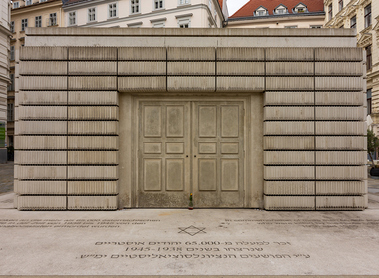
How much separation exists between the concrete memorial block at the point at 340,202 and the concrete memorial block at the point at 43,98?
23.6 ft

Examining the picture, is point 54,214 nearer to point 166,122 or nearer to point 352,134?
point 166,122

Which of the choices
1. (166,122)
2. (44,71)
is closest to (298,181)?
(166,122)

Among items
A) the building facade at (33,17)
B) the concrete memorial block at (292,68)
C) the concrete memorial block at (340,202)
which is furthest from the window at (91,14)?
the concrete memorial block at (340,202)

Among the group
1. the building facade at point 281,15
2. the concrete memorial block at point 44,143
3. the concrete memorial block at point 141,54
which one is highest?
the building facade at point 281,15

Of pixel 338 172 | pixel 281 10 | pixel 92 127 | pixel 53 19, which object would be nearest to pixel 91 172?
pixel 92 127

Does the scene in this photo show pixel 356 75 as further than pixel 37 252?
Yes

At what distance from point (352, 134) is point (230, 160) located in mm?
3240

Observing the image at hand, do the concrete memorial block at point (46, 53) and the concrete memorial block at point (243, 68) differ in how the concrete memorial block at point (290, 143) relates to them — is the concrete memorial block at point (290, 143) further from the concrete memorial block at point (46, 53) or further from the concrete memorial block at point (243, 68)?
the concrete memorial block at point (46, 53)

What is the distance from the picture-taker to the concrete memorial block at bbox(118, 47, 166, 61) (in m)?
6.89

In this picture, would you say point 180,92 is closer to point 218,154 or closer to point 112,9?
point 218,154

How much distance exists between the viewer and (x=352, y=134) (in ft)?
22.5

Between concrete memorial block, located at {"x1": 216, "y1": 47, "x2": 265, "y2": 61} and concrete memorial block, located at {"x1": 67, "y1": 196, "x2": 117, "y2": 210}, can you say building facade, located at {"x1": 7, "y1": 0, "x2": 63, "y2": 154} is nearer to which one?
concrete memorial block, located at {"x1": 67, "y1": 196, "x2": 117, "y2": 210}

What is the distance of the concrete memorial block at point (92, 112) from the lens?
6.85m

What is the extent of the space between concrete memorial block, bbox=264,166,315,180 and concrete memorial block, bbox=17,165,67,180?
5354 mm
